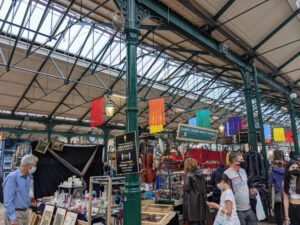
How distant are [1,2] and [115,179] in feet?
27.6

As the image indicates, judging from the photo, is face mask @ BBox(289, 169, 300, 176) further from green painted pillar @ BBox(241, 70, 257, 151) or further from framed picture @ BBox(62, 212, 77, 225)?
green painted pillar @ BBox(241, 70, 257, 151)

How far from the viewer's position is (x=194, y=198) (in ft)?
16.4

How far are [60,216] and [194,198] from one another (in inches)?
96.9

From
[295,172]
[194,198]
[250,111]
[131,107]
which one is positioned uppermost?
[250,111]

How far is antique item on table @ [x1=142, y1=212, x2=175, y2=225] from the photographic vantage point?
4.40 m

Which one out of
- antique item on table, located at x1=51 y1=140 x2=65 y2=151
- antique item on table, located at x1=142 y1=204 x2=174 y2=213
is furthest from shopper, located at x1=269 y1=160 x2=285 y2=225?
antique item on table, located at x1=51 y1=140 x2=65 y2=151

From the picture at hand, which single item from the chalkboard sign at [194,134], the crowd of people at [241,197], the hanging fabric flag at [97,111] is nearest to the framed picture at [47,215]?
the chalkboard sign at [194,134]

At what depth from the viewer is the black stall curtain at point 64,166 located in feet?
20.7

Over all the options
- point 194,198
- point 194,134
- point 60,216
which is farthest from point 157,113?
point 60,216

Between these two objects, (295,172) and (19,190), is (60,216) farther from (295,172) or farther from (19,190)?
(295,172)

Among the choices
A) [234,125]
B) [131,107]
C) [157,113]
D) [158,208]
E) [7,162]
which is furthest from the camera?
[234,125]

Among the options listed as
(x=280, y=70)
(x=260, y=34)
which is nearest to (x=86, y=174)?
(x=260, y=34)

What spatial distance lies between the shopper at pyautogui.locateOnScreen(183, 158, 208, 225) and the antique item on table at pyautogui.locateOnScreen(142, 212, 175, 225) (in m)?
0.38

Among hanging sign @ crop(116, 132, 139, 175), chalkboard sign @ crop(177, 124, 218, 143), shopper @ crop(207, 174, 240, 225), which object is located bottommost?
shopper @ crop(207, 174, 240, 225)
